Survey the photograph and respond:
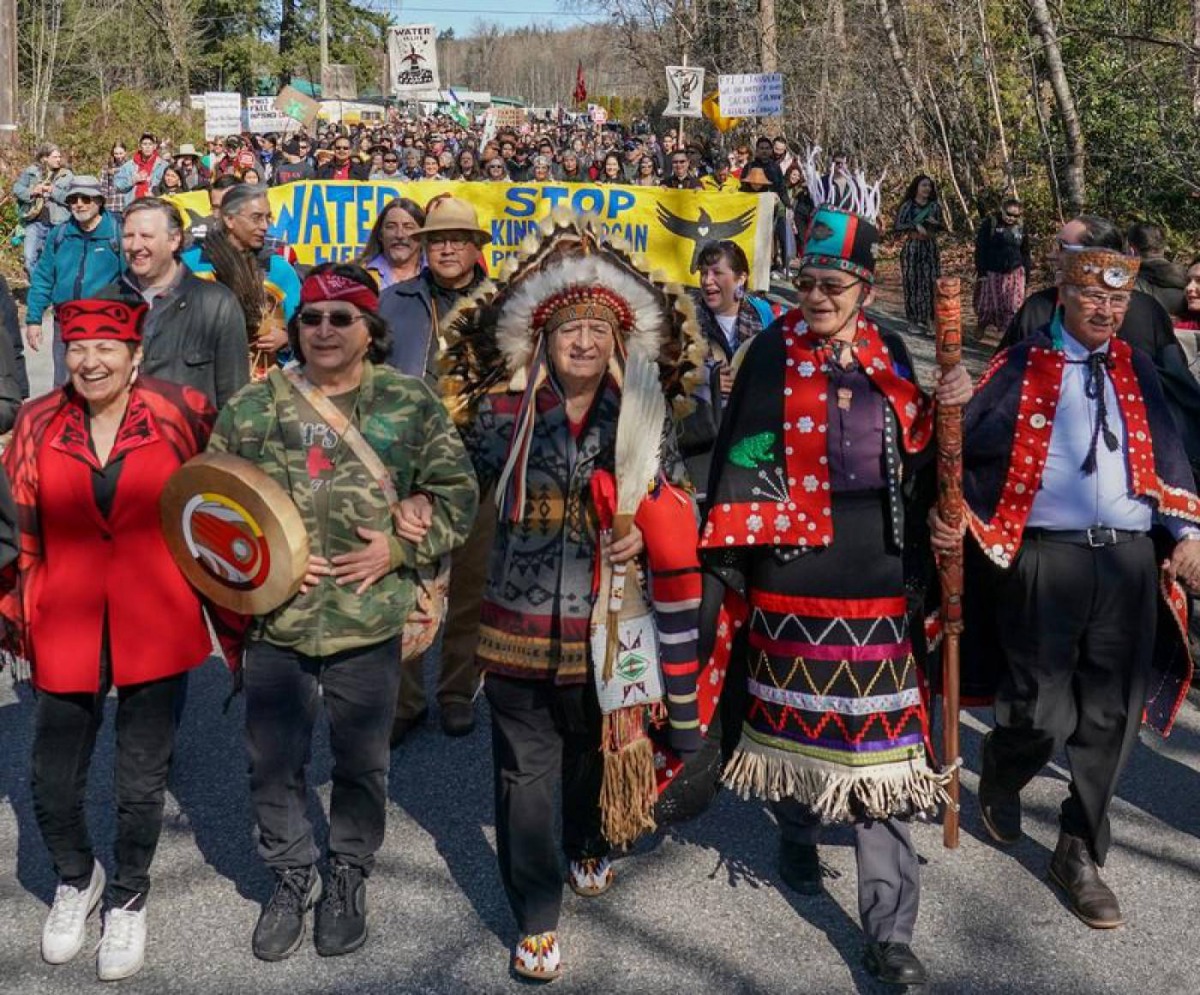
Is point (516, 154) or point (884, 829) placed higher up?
point (516, 154)

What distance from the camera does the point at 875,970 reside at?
343 centimetres

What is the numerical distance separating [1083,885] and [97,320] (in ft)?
10.4

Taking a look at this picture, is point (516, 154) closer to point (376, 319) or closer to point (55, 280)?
point (55, 280)

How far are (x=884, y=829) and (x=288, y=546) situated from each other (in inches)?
68.5

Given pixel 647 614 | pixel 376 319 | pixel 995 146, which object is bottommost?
pixel 647 614

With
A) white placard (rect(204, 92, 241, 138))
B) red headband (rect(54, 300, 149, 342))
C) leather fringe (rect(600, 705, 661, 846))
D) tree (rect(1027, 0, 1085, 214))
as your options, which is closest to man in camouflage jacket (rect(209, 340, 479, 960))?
red headband (rect(54, 300, 149, 342))

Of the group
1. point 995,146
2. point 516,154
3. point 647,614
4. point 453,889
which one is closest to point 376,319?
point 647,614

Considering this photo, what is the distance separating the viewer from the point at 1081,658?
3.84m

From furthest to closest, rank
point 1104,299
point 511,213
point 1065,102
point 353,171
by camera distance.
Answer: point 353,171
point 1065,102
point 511,213
point 1104,299

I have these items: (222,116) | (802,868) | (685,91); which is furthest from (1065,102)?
(222,116)

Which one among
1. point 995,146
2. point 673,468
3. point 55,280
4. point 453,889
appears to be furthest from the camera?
point 995,146

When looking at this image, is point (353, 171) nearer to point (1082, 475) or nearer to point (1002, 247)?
point (1002, 247)

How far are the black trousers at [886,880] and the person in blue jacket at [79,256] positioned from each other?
233 inches

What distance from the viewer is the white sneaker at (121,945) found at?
11.1 feet
